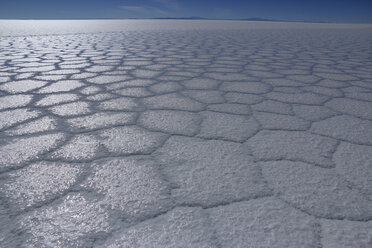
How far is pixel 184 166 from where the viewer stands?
979 millimetres

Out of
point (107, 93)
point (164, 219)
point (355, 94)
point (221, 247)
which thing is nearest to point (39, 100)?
point (107, 93)

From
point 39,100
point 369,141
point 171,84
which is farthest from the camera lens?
point 171,84

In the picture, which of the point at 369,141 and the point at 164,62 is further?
the point at 164,62

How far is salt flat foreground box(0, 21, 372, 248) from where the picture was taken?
2.28ft

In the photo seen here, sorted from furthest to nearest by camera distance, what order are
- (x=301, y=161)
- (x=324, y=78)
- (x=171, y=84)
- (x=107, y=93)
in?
(x=324, y=78) < (x=171, y=84) < (x=107, y=93) < (x=301, y=161)

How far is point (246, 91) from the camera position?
194cm

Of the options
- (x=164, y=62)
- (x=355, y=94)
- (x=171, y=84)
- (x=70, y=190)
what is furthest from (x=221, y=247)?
(x=164, y=62)

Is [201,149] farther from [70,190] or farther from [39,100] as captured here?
[39,100]

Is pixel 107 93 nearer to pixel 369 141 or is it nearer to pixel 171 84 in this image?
pixel 171 84

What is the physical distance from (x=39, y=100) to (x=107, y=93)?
0.40m

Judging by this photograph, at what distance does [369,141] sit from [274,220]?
0.75 meters

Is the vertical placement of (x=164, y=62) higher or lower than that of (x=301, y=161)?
higher

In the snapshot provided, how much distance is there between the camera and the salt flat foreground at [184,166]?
694mm

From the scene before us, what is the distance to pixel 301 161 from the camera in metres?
1.02
